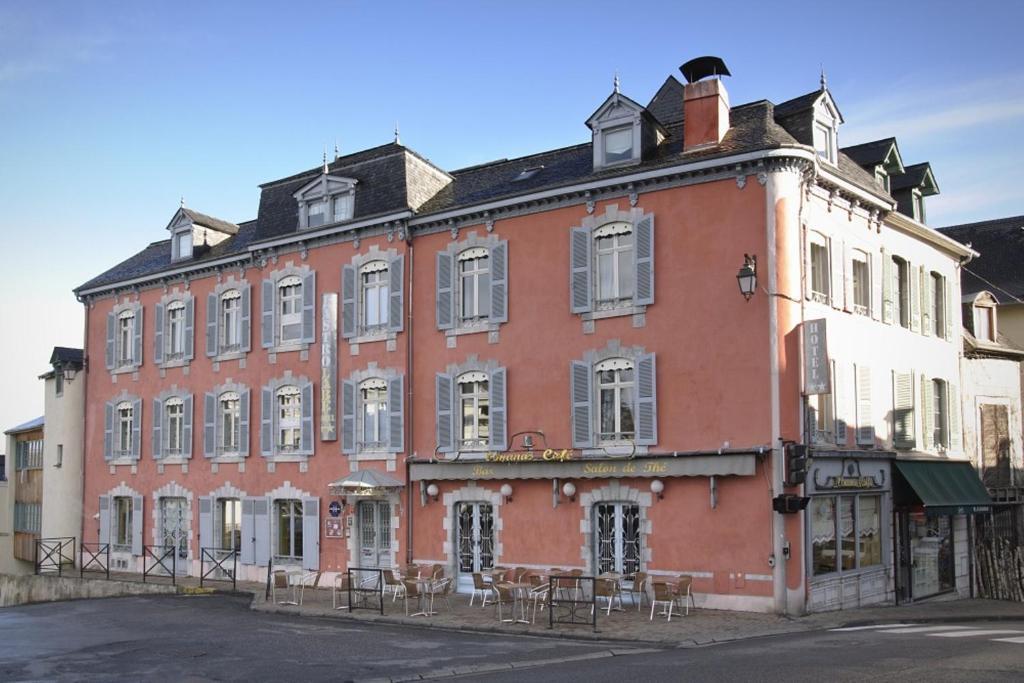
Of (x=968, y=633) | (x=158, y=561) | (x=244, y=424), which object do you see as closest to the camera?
(x=968, y=633)

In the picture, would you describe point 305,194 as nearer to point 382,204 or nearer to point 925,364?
point 382,204

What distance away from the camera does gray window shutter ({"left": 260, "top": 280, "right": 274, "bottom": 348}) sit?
87.5ft

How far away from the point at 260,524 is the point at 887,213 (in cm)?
1624

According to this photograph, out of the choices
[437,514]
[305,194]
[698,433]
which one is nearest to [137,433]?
[305,194]

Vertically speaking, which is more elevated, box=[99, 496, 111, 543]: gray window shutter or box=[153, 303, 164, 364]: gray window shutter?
box=[153, 303, 164, 364]: gray window shutter

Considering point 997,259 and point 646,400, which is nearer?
point 646,400

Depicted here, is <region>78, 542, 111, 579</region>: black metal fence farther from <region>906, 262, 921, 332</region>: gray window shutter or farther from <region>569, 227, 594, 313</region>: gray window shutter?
<region>906, 262, 921, 332</region>: gray window shutter

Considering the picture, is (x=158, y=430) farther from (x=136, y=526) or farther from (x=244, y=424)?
(x=244, y=424)

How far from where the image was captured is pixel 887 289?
22578mm

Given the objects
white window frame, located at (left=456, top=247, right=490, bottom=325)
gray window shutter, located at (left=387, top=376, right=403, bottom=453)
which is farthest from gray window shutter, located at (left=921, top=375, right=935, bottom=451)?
gray window shutter, located at (left=387, top=376, right=403, bottom=453)

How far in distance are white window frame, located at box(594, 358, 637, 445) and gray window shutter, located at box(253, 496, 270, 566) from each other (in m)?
9.80

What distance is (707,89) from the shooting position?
20.2m

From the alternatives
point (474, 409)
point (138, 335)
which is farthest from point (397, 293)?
point (138, 335)

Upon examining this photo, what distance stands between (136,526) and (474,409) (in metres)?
12.3
